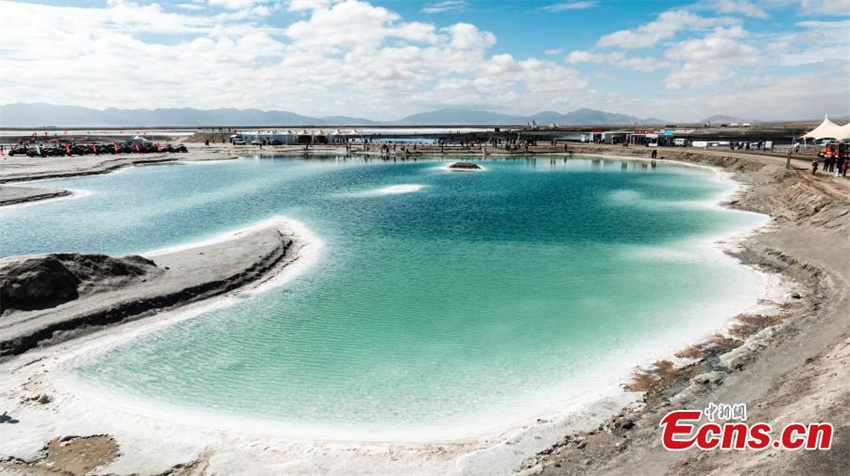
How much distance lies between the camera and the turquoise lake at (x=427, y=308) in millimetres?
16172

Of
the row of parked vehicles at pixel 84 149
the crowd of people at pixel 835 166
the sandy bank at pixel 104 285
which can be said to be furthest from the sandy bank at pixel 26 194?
the crowd of people at pixel 835 166

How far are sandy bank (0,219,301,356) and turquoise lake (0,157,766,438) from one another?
8.53 feet

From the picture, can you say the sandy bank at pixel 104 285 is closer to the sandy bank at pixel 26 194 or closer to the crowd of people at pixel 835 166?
the sandy bank at pixel 26 194

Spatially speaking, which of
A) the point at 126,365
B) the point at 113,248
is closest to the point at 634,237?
the point at 126,365

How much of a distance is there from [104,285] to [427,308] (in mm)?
16684

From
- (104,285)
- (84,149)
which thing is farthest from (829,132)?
(84,149)

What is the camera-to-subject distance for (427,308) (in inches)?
934

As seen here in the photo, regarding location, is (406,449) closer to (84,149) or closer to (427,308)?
(427,308)

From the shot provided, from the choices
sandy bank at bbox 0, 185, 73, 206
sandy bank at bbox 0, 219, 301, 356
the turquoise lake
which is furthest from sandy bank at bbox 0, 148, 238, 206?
sandy bank at bbox 0, 219, 301, 356

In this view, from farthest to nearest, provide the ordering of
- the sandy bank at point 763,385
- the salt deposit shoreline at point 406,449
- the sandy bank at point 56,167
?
the sandy bank at point 56,167, the salt deposit shoreline at point 406,449, the sandy bank at point 763,385

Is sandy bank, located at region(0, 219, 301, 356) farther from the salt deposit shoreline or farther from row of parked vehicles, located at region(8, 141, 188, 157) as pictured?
row of parked vehicles, located at region(8, 141, 188, 157)

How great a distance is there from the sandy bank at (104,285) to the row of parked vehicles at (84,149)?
103172 millimetres

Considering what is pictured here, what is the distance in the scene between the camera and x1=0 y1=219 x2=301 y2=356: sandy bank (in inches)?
806

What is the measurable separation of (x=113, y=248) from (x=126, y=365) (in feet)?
66.3
